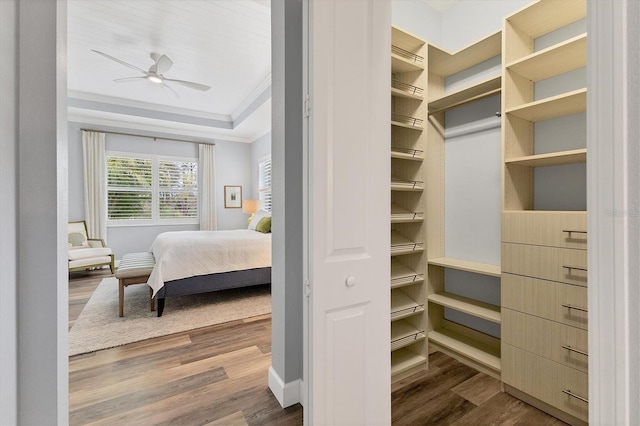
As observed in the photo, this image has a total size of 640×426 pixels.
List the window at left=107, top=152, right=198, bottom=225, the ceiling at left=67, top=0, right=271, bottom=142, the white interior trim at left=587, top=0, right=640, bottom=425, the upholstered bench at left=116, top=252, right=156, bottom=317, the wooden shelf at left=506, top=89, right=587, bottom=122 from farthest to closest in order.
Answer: the window at left=107, top=152, right=198, bottom=225, the upholstered bench at left=116, top=252, right=156, bottom=317, the ceiling at left=67, top=0, right=271, bottom=142, the wooden shelf at left=506, top=89, right=587, bottom=122, the white interior trim at left=587, top=0, right=640, bottom=425

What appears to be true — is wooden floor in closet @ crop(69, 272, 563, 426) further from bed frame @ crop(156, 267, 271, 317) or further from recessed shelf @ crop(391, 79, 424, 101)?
recessed shelf @ crop(391, 79, 424, 101)

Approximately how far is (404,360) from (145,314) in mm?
2721

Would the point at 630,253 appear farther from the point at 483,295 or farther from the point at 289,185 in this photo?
the point at 483,295

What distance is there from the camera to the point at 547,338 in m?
1.67

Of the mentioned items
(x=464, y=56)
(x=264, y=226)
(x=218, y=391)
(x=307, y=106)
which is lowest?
(x=218, y=391)

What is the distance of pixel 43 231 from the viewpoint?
3.42 feet

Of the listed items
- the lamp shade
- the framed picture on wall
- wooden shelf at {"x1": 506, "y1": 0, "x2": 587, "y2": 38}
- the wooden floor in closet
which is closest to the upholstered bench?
the wooden floor in closet

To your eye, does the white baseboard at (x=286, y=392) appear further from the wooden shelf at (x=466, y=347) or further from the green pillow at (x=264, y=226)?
the green pillow at (x=264, y=226)

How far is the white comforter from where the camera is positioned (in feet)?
10.2

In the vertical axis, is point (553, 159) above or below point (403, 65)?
below

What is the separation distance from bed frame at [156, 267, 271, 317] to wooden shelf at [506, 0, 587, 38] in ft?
11.0

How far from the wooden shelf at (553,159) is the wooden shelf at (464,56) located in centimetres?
91

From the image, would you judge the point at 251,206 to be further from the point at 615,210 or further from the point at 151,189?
the point at 615,210

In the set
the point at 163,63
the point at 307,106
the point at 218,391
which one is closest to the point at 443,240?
the point at 307,106
